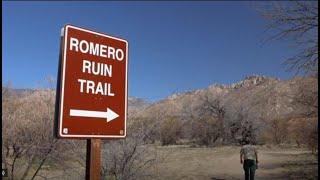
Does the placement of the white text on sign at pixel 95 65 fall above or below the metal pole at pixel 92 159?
above

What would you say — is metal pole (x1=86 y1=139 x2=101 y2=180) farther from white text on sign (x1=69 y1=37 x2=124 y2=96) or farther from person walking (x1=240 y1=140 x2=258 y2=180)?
person walking (x1=240 y1=140 x2=258 y2=180)

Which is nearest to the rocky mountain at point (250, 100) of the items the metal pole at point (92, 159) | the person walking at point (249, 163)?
the person walking at point (249, 163)

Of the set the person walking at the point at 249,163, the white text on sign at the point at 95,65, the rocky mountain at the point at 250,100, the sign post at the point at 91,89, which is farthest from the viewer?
the rocky mountain at the point at 250,100

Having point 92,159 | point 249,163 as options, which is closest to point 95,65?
point 92,159

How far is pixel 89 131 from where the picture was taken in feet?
14.2

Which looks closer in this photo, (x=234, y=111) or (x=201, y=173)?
(x=201, y=173)

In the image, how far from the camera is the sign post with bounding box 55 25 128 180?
165 inches

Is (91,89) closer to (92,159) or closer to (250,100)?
(92,159)

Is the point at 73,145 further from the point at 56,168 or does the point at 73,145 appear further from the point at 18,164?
the point at 18,164

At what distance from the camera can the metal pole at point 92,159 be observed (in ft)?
14.5

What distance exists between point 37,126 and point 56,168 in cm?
218

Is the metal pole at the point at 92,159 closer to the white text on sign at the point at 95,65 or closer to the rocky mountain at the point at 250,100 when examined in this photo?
the white text on sign at the point at 95,65

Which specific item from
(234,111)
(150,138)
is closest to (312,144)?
(150,138)

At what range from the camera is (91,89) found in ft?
14.3
